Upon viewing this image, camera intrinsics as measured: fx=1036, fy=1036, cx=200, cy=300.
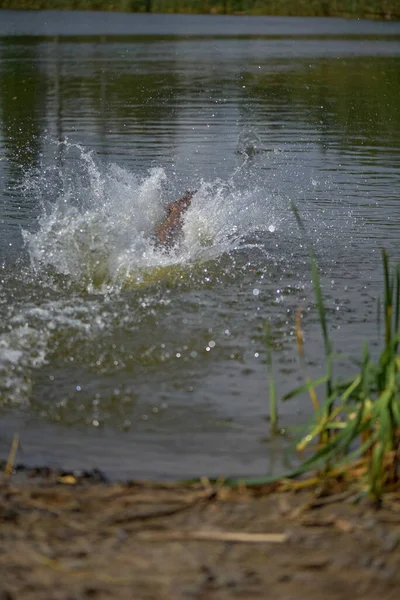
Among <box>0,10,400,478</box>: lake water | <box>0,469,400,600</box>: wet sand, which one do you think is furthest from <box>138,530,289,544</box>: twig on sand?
<box>0,10,400,478</box>: lake water

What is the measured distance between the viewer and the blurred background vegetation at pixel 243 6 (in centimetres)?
4925

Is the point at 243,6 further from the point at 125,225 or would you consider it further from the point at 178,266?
the point at 178,266

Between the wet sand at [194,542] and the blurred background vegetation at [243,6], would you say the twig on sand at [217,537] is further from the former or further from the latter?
the blurred background vegetation at [243,6]

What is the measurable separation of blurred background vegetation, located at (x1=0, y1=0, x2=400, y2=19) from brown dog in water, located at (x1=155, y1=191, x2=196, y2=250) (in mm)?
42592

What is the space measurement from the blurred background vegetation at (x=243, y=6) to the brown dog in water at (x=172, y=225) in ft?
140

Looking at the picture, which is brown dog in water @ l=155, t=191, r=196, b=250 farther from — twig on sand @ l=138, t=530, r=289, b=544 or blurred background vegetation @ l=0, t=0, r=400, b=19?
blurred background vegetation @ l=0, t=0, r=400, b=19

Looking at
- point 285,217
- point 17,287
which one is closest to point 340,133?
point 285,217

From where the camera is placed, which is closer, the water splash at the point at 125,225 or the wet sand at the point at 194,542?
the wet sand at the point at 194,542

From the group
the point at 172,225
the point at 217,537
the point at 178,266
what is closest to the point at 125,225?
the point at 172,225

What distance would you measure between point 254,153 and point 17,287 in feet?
19.7

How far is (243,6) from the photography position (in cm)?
5288

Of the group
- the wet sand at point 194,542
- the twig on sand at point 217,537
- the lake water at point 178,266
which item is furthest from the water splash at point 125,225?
the twig on sand at point 217,537

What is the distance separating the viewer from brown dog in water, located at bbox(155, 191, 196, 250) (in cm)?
812

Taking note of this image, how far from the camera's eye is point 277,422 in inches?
203
